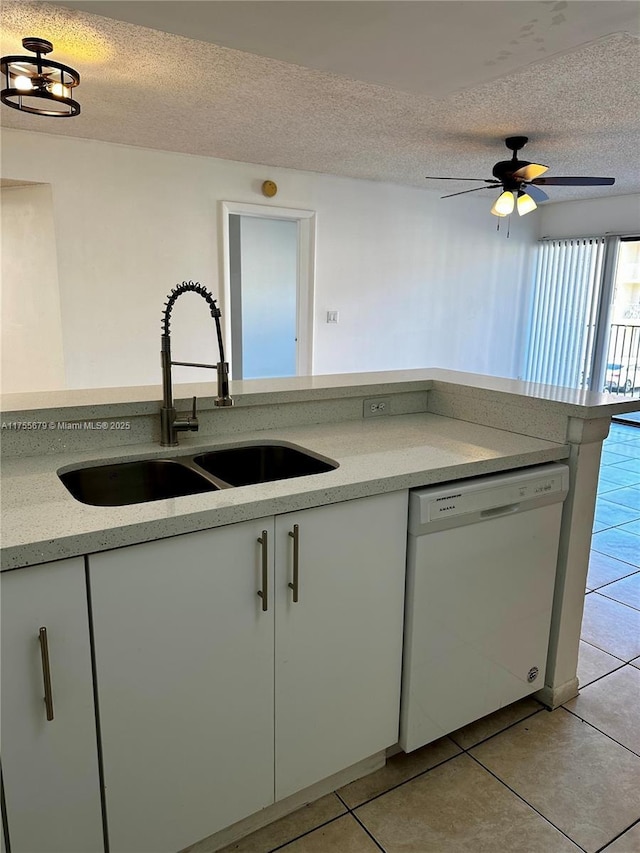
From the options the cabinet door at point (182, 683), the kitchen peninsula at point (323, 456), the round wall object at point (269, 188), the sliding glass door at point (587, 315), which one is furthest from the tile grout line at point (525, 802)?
the sliding glass door at point (587, 315)

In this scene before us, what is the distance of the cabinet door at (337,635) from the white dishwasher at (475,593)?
6cm

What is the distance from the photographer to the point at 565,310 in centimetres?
696

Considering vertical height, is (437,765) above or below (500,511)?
below

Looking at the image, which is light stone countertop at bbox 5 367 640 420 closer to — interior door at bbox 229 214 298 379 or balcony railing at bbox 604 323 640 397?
interior door at bbox 229 214 298 379

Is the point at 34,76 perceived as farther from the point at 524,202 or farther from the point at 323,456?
the point at 524,202

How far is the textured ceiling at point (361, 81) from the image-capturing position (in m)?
1.09

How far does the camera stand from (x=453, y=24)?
1098 mm

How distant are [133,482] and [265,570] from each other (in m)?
0.58

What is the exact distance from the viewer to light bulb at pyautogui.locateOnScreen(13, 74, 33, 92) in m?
2.46

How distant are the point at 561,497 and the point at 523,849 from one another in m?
0.97

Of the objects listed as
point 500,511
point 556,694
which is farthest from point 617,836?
point 500,511

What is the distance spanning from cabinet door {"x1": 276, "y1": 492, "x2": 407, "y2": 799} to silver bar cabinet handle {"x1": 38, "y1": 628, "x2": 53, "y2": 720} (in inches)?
19.8

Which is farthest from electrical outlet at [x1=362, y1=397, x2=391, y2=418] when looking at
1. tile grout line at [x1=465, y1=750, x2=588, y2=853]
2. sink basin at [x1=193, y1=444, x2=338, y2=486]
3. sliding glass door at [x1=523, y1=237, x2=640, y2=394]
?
sliding glass door at [x1=523, y1=237, x2=640, y2=394]

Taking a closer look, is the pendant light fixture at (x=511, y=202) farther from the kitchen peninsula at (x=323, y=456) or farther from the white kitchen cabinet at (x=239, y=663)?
the white kitchen cabinet at (x=239, y=663)
